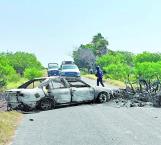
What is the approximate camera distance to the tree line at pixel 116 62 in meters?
56.0

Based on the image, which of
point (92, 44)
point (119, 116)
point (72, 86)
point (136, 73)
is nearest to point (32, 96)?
point (72, 86)

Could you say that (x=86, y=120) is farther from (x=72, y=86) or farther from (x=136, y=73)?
(x=136, y=73)

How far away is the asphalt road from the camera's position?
1381 centimetres

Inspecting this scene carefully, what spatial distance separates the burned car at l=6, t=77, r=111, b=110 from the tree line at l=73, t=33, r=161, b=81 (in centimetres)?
646

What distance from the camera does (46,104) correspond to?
24094 mm

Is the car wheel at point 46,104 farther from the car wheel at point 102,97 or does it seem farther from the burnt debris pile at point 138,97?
the burnt debris pile at point 138,97

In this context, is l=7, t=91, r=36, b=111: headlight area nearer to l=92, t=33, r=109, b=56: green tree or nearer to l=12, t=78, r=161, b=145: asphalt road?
l=12, t=78, r=161, b=145: asphalt road

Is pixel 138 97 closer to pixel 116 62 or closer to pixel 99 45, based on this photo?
pixel 116 62

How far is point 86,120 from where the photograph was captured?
61.7 feet

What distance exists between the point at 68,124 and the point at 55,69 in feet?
167

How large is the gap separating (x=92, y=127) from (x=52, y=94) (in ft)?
25.8

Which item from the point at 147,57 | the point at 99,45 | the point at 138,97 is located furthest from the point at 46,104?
the point at 99,45

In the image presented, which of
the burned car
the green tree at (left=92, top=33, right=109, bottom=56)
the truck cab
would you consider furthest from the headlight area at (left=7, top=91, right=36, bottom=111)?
the green tree at (left=92, top=33, right=109, bottom=56)

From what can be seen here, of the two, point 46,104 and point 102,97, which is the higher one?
point 102,97
